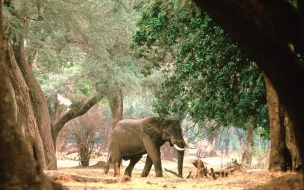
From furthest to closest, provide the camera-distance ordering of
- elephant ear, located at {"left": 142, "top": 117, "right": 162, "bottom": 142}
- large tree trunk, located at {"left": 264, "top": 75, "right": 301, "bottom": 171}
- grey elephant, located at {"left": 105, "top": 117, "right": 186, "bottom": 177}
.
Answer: elephant ear, located at {"left": 142, "top": 117, "right": 162, "bottom": 142} < grey elephant, located at {"left": 105, "top": 117, "right": 186, "bottom": 177} < large tree trunk, located at {"left": 264, "top": 75, "right": 301, "bottom": 171}

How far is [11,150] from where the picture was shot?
4.18m

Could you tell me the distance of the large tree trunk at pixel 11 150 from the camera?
13.5ft

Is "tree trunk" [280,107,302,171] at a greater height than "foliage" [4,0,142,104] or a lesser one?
lesser

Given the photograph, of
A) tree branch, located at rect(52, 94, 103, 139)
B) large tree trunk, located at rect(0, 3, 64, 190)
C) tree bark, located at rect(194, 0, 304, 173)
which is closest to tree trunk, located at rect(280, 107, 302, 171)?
tree bark, located at rect(194, 0, 304, 173)

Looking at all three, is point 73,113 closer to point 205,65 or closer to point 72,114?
point 72,114

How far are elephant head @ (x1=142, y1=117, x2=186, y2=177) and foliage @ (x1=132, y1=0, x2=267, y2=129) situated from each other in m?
2.38

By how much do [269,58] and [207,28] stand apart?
970cm

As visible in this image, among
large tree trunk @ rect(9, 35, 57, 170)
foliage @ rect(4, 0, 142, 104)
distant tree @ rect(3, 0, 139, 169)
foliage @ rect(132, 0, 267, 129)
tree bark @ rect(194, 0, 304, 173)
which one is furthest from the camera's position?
foliage @ rect(4, 0, 142, 104)

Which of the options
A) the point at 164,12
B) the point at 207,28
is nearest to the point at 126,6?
the point at 164,12

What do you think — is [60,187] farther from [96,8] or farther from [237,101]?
[96,8]

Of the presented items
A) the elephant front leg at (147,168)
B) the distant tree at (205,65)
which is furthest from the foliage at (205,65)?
the elephant front leg at (147,168)

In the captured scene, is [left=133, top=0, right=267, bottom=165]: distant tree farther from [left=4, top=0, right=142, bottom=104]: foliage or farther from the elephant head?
[left=4, top=0, right=142, bottom=104]: foliage

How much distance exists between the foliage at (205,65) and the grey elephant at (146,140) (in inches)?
95.9

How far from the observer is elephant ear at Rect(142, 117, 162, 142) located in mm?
20625
